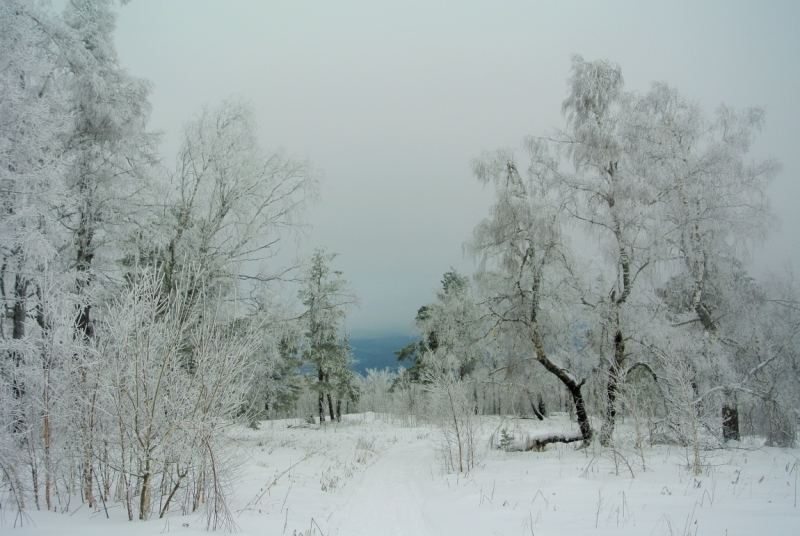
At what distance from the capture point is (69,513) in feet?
16.9

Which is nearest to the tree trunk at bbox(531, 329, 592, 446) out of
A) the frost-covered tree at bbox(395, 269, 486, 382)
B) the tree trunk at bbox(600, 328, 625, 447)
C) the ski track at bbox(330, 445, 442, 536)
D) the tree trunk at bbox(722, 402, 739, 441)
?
the tree trunk at bbox(600, 328, 625, 447)

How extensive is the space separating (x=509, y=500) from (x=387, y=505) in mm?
2257

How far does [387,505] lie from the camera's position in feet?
25.1

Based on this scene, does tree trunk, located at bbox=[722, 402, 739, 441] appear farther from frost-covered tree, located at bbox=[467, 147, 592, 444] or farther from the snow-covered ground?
frost-covered tree, located at bbox=[467, 147, 592, 444]

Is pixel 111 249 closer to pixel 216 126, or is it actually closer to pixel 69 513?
pixel 216 126

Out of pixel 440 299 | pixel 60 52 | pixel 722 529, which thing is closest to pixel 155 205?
pixel 60 52

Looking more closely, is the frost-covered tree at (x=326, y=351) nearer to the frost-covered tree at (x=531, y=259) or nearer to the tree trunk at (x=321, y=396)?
the tree trunk at (x=321, y=396)

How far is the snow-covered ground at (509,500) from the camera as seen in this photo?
4.80 meters

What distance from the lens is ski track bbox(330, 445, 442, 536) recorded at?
6.12 metres

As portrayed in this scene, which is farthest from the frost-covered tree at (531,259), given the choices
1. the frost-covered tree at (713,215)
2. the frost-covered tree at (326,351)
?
the frost-covered tree at (326,351)

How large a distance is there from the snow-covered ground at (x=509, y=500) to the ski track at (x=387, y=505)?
3 centimetres

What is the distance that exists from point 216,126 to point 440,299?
20.1 meters

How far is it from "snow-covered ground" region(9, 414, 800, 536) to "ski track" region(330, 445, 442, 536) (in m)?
0.03

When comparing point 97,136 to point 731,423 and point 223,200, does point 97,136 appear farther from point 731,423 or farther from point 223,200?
point 731,423
